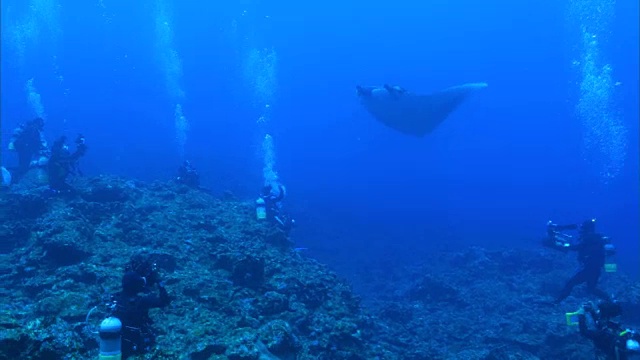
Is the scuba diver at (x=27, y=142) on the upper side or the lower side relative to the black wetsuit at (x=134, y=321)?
upper

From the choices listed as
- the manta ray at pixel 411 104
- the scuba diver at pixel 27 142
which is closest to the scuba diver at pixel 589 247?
the manta ray at pixel 411 104

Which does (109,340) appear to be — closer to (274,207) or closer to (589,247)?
(274,207)

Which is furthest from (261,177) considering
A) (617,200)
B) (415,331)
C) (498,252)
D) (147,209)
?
(617,200)

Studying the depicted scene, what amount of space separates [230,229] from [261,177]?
3165 centimetres

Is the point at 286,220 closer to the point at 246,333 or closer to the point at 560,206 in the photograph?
the point at 246,333

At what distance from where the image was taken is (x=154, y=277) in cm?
543

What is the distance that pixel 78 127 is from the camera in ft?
196

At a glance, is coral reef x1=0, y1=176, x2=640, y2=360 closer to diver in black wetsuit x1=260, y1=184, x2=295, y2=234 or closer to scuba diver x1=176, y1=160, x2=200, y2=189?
diver in black wetsuit x1=260, y1=184, x2=295, y2=234

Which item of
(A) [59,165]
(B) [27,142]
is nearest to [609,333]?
(A) [59,165]

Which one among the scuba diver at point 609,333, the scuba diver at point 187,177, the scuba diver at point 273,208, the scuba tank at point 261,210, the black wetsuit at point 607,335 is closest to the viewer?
the scuba diver at point 609,333

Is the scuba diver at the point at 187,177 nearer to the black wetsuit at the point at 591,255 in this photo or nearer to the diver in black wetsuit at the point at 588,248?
the diver in black wetsuit at the point at 588,248

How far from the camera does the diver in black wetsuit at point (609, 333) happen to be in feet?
20.9

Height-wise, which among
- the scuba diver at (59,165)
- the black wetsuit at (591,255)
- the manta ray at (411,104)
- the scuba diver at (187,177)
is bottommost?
the black wetsuit at (591,255)

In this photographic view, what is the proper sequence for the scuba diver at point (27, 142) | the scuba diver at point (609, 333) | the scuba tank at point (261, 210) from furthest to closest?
the scuba diver at point (27, 142)
the scuba tank at point (261, 210)
the scuba diver at point (609, 333)
